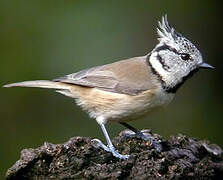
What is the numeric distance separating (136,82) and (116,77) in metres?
0.24

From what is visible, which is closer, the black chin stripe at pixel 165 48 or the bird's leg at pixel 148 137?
the bird's leg at pixel 148 137

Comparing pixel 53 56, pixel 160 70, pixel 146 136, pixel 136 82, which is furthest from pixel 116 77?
pixel 53 56

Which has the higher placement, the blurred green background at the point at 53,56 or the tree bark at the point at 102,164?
the blurred green background at the point at 53,56

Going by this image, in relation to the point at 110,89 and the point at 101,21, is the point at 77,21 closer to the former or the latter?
the point at 101,21

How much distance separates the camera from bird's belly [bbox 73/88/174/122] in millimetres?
5898

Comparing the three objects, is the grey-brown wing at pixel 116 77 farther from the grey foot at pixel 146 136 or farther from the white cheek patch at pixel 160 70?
the grey foot at pixel 146 136

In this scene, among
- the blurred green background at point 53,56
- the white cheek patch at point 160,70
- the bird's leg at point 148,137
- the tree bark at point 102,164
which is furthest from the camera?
the blurred green background at point 53,56

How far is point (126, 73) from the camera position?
620 cm

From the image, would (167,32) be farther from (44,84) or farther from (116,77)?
(44,84)

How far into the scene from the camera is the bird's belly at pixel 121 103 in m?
5.90

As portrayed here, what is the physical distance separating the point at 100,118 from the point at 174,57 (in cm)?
89

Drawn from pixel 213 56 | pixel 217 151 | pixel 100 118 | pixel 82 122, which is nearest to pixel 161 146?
pixel 217 151

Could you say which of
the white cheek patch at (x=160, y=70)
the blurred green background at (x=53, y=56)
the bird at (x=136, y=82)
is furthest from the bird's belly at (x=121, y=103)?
the blurred green background at (x=53, y=56)

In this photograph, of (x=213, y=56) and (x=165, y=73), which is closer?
(x=165, y=73)
